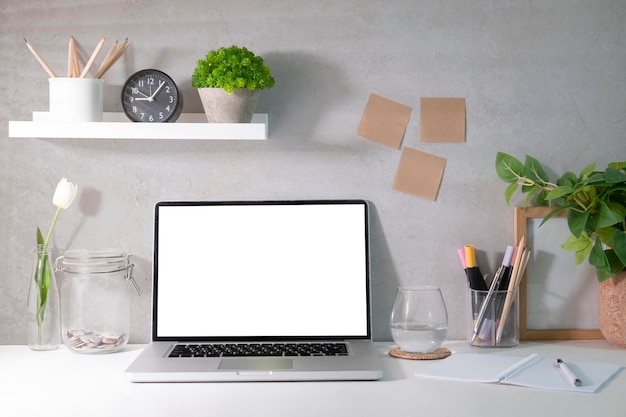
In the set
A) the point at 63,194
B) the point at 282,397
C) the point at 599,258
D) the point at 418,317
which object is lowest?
the point at 282,397

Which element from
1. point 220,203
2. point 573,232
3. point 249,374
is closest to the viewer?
point 249,374

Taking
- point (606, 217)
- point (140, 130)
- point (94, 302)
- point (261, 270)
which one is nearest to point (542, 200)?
point (606, 217)

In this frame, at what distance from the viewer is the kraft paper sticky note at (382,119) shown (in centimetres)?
175

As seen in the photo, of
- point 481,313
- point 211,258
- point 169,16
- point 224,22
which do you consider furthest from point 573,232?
point 169,16

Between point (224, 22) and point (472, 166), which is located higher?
point (224, 22)

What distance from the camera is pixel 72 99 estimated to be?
1.63 m

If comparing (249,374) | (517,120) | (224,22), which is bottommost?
(249,374)

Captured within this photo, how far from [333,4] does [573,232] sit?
27.9 inches

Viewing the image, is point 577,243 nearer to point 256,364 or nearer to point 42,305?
point 256,364

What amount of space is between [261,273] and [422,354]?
1.26 feet

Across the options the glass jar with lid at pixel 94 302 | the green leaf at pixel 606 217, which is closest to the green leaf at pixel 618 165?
the green leaf at pixel 606 217

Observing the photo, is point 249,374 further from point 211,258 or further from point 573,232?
point 573,232

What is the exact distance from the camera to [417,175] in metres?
1.76

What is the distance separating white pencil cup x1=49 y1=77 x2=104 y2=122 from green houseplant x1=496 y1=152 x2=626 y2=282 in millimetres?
880
